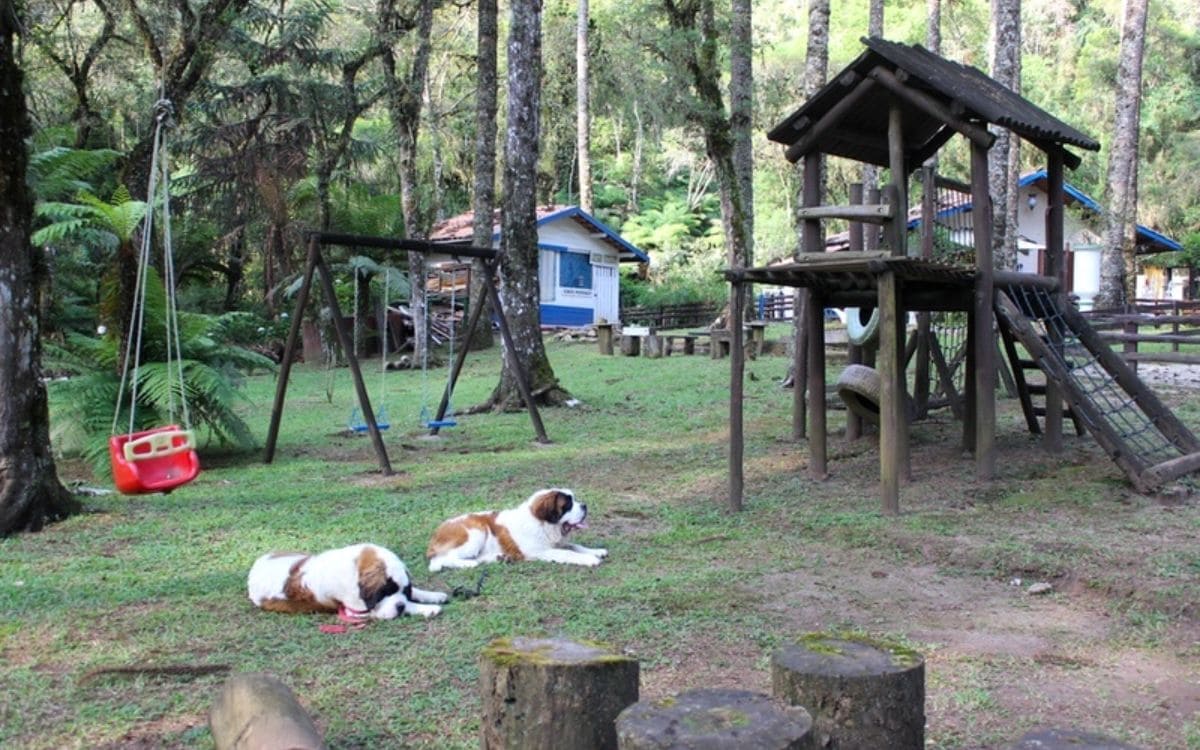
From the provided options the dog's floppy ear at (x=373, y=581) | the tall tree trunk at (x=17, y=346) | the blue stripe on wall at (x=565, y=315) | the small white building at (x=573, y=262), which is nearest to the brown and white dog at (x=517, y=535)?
the dog's floppy ear at (x=373, y=581)

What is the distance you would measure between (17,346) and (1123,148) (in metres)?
22.0

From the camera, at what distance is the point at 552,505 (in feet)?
22.0

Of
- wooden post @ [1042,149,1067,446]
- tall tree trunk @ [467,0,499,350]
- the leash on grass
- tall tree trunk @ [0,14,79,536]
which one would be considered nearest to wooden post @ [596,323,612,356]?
tall tree trunk @ [467,0,499,350]

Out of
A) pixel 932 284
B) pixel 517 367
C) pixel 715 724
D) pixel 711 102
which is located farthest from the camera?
pixel 711 102

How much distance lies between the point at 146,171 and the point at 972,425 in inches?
475

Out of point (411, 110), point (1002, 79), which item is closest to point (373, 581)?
point (1002, 79)

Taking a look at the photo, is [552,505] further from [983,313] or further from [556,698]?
[983,313]

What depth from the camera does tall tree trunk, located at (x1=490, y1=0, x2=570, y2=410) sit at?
45.8ft

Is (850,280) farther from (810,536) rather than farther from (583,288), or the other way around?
(583,288)

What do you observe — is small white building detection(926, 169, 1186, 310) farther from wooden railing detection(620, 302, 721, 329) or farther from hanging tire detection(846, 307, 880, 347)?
hanging tire detection(846, 307, 880, 347)

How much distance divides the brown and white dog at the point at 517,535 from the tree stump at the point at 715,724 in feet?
12.0

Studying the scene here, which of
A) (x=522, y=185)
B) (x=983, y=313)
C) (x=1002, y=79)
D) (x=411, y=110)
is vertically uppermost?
(x=411, y=110)

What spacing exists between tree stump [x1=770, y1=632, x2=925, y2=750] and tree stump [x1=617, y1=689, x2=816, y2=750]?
289mm

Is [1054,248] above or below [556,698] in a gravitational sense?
above
